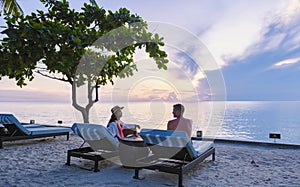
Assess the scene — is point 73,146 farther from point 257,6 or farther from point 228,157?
point 257,6

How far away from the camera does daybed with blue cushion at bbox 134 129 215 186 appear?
3.77m

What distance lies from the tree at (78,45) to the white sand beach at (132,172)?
7.27ft

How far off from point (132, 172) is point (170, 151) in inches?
30.1

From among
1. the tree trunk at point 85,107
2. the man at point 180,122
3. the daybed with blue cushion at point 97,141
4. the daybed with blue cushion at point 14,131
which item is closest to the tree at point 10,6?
the tree trunk at point 85,107

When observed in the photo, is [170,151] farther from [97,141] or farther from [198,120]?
[198,120]

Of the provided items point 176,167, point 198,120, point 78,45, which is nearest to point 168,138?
point 176,167

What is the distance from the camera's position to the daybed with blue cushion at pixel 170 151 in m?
3.77

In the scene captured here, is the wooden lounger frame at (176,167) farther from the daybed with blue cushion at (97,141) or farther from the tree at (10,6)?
the tree at (10,6)

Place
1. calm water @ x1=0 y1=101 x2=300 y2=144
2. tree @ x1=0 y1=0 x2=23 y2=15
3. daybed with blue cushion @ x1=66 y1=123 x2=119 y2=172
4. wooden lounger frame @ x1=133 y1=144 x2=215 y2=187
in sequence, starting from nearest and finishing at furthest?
wooden lounger frame @ x1=133 y1=144 x2=215 y2=187 < daybed with blue cushion @ x1=66 y1=123 x2=119 y2=172 < calm water @ x1=0 y1=101 x2=300 y2=144 < tree @ x1=0 y1=0 x2=23 y2=15

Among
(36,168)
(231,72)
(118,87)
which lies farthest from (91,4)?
(231,72)

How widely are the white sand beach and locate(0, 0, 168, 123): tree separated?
2.22m

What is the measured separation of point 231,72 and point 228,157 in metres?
8.55

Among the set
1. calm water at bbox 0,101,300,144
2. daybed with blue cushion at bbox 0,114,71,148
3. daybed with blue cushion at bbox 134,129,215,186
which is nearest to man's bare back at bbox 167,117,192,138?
daybed with blue cushion at bbox 134,129,215,186

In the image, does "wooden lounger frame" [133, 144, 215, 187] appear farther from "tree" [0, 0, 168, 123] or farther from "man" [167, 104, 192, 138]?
"tree" [0, 0, 168, 123]
